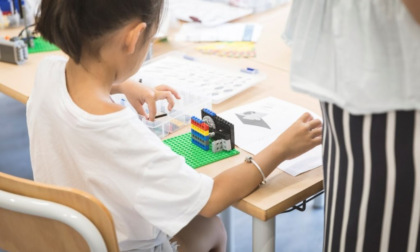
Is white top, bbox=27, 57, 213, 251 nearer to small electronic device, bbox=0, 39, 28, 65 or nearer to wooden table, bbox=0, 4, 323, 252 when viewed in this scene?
wooden table, bbox=0, 4, 323, 252

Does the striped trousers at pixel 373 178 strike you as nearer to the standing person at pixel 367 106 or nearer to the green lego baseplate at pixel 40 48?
the standing person at pixel 367 106

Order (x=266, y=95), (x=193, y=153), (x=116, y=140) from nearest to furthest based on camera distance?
1. (x=116, y=140)
2. (x=193, y=153)
3. (x=266, y=95)

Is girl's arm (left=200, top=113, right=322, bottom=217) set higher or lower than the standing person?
lower

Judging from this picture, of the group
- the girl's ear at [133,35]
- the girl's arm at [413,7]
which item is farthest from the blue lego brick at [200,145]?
the girl's arm at [413,7]

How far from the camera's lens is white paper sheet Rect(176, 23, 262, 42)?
79.8 inches

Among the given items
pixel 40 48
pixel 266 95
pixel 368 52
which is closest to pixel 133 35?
pixel 368 52

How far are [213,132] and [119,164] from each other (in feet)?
1.00

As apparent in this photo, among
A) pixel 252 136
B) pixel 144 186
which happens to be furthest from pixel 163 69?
pixel 144 186

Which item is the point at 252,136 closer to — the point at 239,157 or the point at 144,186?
the point at 239,157

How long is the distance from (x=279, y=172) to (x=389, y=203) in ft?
1.06

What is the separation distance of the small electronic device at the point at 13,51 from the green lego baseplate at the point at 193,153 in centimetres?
71

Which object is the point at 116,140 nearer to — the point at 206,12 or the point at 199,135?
the point at 199,135

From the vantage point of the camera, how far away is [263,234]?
1.15 meters

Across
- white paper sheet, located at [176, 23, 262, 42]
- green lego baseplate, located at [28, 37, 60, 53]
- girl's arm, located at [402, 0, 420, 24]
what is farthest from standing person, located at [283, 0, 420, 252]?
green lego baseplate, located at [28, 37, 60, 53]
